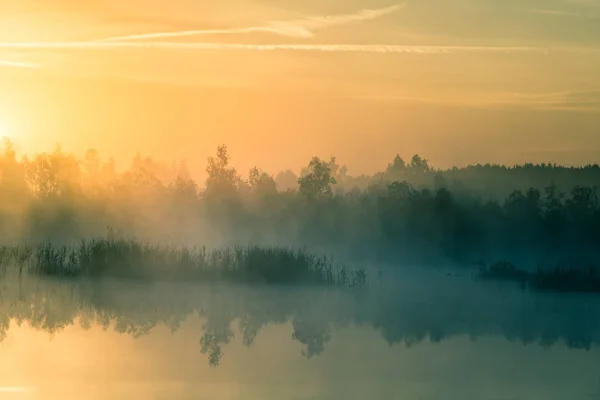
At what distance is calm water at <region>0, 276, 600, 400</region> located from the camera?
7637 mm

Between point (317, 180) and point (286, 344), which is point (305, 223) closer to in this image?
point (317, 180)

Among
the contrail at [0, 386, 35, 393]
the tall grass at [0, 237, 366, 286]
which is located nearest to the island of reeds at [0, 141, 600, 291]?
Answer: the tall grass at [0, 237, 366, 286]

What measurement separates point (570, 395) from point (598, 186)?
15736mm

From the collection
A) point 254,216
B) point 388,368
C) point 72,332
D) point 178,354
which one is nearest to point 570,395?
point 388,368

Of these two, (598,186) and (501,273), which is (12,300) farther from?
(598,186)

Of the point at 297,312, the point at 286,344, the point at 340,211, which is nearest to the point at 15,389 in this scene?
the point at 286,344

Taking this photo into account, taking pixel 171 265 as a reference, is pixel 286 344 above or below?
below

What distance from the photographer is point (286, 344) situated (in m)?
9.69

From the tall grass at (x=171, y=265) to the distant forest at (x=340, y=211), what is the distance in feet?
17.8

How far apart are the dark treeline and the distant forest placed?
17.9 ft

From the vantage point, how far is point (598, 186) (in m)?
22.5

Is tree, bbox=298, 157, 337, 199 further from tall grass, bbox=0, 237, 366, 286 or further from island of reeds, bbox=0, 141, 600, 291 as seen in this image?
tall grass, bbox=0, 237, 366, 286

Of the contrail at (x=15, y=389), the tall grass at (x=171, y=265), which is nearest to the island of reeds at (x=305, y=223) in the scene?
the tall grass at (x=171, y=265)

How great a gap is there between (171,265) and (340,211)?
10.4 m
